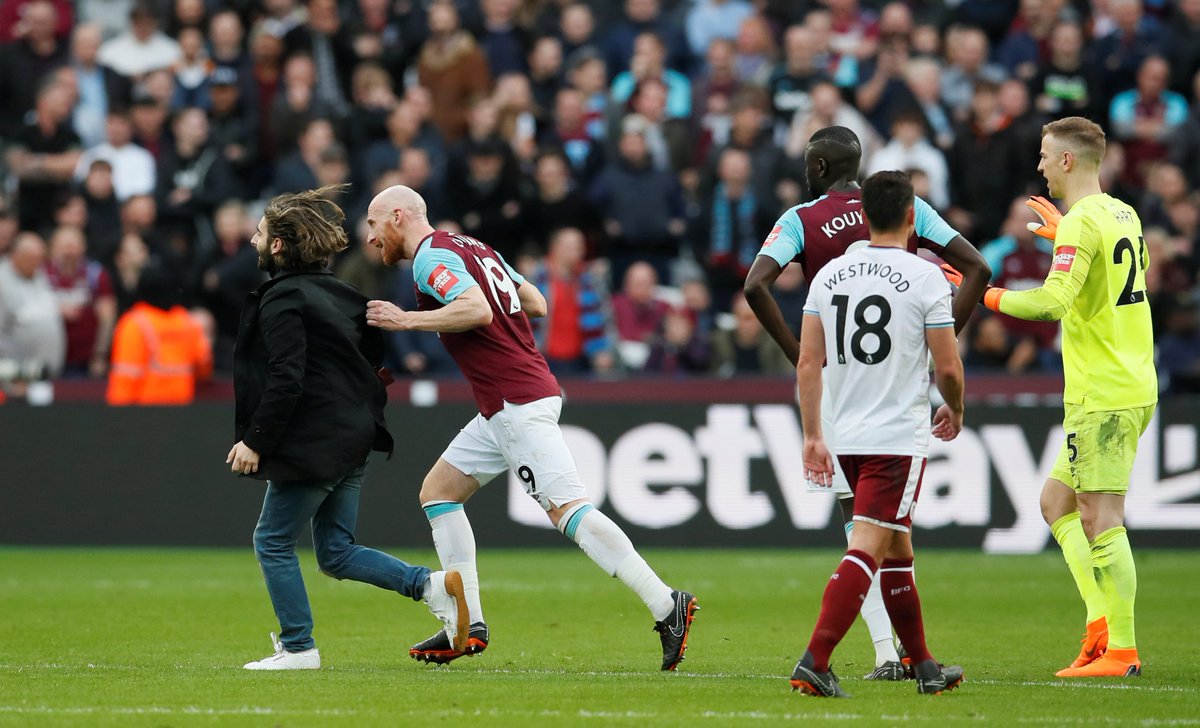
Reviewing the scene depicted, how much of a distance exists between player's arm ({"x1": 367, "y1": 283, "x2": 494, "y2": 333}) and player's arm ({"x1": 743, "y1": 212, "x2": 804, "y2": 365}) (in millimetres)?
1305

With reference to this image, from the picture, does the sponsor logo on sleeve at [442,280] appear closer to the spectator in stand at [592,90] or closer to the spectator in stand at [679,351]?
the spectator in stand at [679,351]

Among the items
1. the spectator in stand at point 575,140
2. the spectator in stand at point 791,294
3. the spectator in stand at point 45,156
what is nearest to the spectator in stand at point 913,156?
the spectator in stand at point 791,294

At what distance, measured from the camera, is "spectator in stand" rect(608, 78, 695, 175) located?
19062 mm

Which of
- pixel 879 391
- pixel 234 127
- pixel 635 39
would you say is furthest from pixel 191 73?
pixel 879 391

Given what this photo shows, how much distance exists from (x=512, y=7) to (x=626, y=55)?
1487mm

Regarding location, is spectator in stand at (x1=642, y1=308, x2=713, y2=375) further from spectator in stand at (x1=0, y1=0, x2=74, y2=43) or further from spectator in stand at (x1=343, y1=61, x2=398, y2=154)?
spectator in stand at (x1=0, y1=0, x2=74, y2=43)

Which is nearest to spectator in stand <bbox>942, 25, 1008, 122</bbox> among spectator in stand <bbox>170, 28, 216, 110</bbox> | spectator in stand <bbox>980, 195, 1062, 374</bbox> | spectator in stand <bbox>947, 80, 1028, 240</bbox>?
spectator in stand <bbox>947, 80, 1028, 240</bbox>

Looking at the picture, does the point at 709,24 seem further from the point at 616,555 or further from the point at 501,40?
the point at 616,555

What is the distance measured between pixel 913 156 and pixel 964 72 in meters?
2.11

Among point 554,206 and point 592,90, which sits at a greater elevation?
point 592,90

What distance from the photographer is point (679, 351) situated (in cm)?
1702

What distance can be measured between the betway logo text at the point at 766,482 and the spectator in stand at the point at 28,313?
5.11 m

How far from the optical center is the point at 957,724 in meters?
6.68

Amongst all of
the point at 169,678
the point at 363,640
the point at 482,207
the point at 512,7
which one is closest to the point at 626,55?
the point at 512,7
